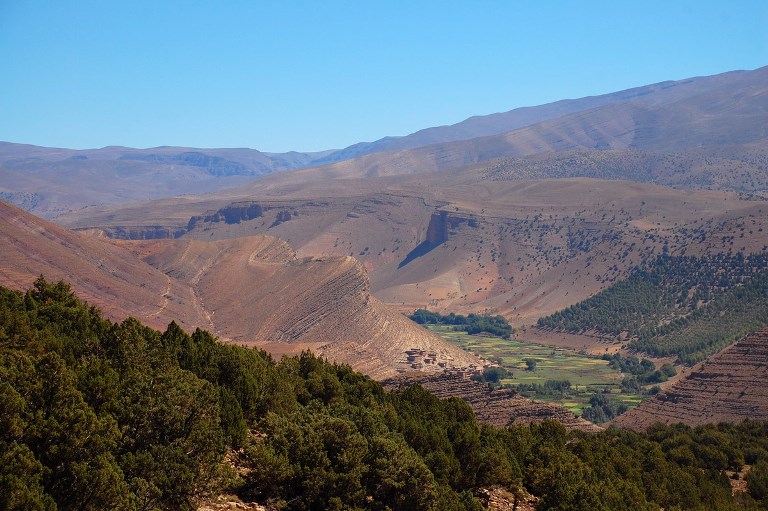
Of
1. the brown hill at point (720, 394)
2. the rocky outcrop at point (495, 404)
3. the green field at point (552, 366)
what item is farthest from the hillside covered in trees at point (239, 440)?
the green field at point (552, 366)

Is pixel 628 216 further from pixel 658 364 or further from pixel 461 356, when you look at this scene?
pixel 461 356

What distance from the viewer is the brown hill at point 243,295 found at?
83.8 metres

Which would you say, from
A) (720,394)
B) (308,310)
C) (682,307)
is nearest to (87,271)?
(308,310)

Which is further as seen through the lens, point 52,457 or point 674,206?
point 674,206

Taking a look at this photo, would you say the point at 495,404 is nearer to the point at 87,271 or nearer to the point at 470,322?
the point at 87,271

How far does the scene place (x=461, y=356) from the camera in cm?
9231

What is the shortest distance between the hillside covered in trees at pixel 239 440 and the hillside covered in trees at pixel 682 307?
64.7 metres

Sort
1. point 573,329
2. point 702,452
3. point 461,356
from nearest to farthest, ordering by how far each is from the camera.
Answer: point 702,452 < point 461,356 < point 573,329

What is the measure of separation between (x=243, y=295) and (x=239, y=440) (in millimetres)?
70716

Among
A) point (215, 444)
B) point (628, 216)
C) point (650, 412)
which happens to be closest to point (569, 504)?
point (215, 444)

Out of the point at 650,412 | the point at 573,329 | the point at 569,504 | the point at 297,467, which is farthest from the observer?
the point at 573,329

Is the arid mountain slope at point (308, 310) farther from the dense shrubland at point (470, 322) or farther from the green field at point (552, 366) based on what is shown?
the dense shrubland at point (470, 322)

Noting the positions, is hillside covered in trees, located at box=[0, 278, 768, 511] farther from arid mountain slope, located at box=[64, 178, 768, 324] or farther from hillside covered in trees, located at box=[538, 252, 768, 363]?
arid mountain slope, located at box=[64, 178, 768, 324]

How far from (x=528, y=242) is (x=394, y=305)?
40.6m
